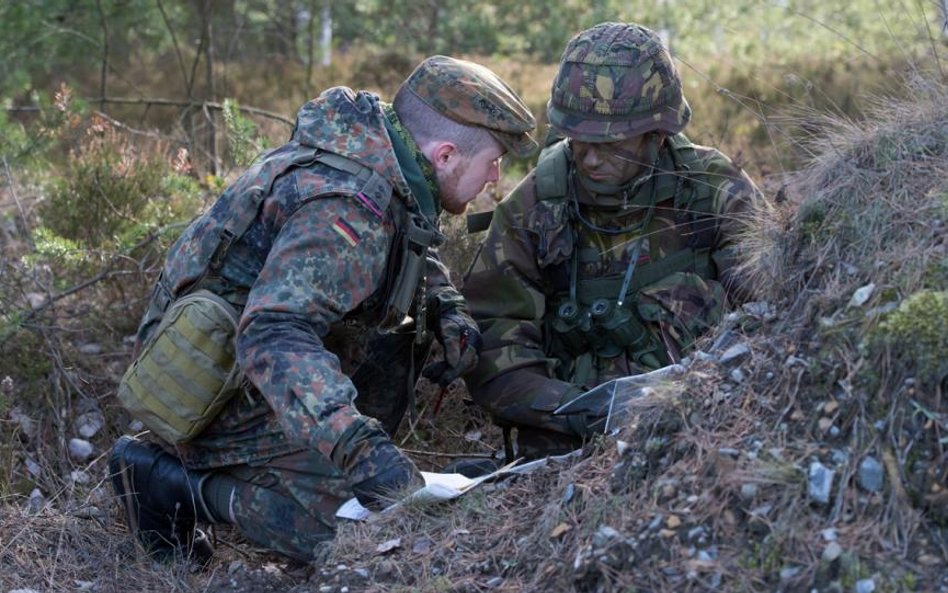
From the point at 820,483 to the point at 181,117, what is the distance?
19.9ft

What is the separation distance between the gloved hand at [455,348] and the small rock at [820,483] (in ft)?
5.92

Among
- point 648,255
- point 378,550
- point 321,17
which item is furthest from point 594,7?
point 378,550

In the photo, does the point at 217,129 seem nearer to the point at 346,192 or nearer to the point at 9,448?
the point at 9,448

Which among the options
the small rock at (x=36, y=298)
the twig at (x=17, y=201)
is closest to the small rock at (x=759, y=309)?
the small rock at (x=36, y=298)

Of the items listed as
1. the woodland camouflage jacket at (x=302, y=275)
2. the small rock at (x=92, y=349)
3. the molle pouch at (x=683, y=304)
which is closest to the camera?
the woodland camouflage jacket at (x=302, y=275)

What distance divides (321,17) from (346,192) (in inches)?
382

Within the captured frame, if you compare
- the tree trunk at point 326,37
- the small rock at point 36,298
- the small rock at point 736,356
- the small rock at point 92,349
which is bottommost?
the tree trunk at point 326,37

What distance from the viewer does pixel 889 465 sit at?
2.79 metres

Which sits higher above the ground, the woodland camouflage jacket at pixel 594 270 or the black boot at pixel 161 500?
the woodland camouflage jacket at pixel 594 270

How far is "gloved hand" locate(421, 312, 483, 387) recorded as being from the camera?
4.40 m

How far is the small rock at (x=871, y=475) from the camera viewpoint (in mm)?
2781

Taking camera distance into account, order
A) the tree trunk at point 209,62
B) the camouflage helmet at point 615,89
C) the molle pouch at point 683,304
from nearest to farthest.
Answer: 1. the camouflage helmet at point 615,89
2. the molle pouch at point 683,304
3. the tree trunk at point 209,62

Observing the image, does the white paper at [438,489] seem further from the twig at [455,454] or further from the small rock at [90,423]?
the small rock at [90,423]

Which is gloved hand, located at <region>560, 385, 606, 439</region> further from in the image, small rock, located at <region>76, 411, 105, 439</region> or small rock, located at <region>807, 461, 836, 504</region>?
small rock, located at <region>76, 411, 105, 439</region>
